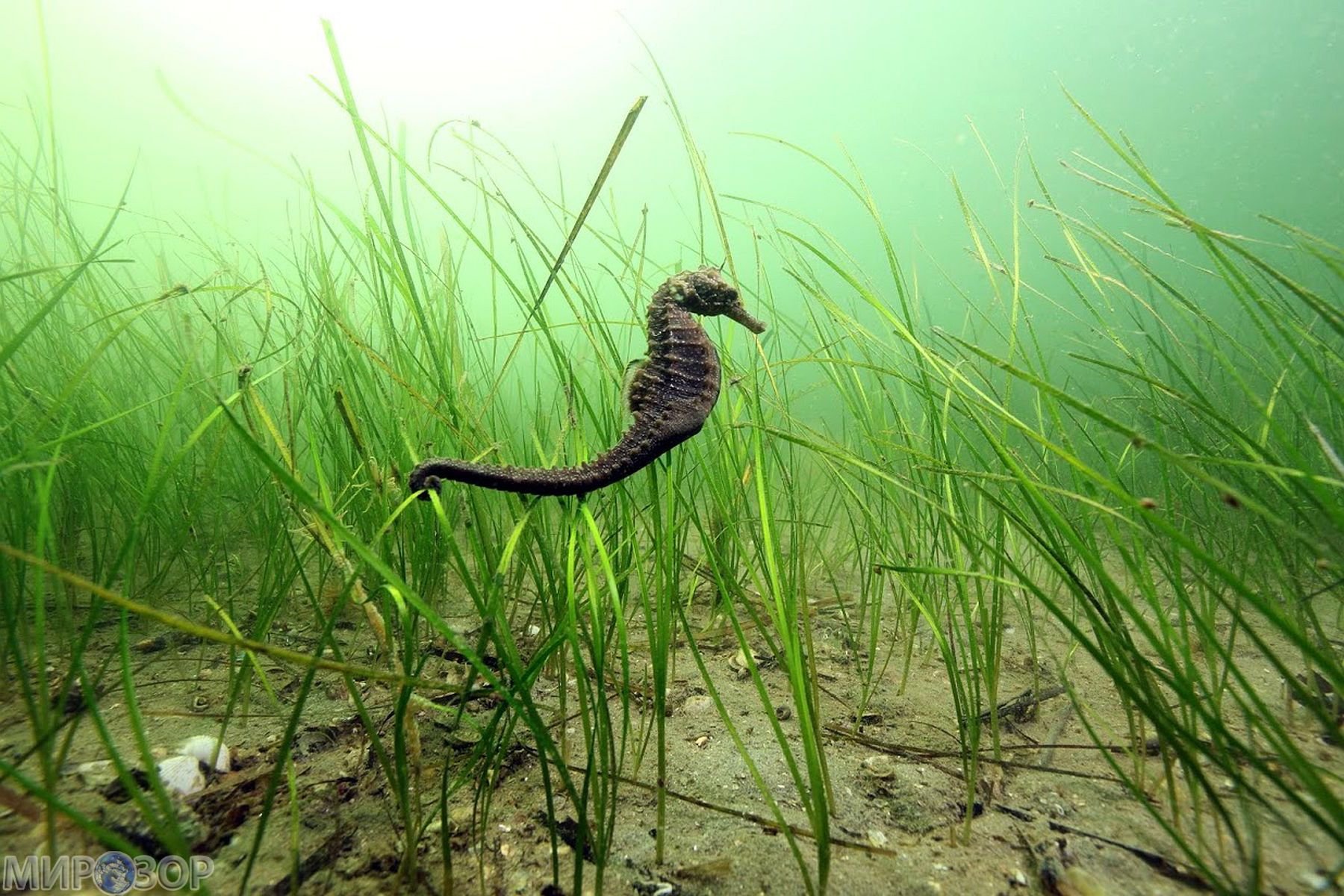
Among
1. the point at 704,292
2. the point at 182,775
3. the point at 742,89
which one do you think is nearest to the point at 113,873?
the point at 182,775

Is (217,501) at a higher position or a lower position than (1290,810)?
higher

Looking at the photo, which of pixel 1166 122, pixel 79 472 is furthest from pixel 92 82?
pixel 1166 122

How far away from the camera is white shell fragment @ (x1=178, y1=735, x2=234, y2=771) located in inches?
65.2

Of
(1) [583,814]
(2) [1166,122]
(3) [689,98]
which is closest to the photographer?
(1) [583,814]

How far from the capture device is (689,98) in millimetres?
38812

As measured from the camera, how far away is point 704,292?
2.17 m

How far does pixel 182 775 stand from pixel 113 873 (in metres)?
0.42

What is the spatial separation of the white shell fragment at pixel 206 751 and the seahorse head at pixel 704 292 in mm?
2086

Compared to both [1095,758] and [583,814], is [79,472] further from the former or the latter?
[1095,758]

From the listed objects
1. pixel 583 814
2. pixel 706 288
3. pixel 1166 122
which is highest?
pixel 1166 122

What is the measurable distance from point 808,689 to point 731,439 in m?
0.93

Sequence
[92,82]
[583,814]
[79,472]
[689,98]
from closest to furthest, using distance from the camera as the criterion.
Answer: [583,814] < [79,472] < [92,82] < [689,98]
